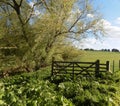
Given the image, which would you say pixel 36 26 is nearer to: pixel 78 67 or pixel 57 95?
pixel 78 67

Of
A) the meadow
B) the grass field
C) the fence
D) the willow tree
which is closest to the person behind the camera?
the meadow

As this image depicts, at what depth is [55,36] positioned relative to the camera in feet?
118

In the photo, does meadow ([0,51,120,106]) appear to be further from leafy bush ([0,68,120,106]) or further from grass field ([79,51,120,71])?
grass field ([79,51,120,71])

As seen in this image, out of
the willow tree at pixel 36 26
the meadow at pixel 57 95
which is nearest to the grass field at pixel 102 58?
the willow tree at pixel 36 26

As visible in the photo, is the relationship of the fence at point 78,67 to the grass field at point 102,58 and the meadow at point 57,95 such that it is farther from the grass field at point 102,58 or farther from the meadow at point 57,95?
the grass field at point 102,58

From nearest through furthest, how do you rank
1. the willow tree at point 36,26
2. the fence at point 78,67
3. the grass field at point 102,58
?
the fence at point 78,67 < the willow tree at point 36,26 < the grass field at point 102,58

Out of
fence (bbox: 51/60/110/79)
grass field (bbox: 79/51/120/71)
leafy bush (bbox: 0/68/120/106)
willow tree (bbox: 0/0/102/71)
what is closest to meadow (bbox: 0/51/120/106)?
leafy bush (bbox: 0/68/120/106)

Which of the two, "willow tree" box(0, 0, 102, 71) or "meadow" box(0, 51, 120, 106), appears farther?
"willow tree" box(0, 0, 102, 71)

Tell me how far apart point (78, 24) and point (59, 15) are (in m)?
3.93

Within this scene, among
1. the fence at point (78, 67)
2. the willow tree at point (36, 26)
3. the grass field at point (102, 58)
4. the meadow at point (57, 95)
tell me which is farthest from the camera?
the grass field at point (102, 58)

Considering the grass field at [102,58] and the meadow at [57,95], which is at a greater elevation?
the meadow at [57,95]

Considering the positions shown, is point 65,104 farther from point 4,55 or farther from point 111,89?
point 4,55

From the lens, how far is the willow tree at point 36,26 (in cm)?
3425

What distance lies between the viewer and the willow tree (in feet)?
112
